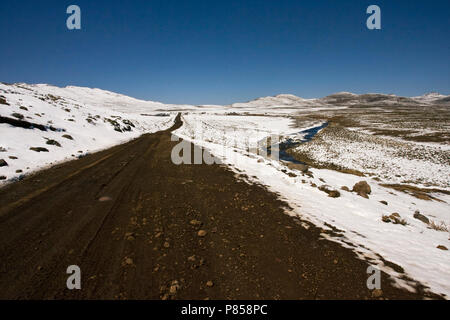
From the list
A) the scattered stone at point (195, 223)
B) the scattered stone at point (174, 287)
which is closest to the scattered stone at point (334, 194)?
the scattered stone at point (195, 223)

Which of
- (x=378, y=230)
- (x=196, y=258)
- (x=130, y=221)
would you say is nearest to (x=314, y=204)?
(x=378, y=230)

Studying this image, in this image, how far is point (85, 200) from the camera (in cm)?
626

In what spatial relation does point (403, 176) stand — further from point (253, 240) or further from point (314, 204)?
point (253, 240)

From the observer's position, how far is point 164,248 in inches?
164

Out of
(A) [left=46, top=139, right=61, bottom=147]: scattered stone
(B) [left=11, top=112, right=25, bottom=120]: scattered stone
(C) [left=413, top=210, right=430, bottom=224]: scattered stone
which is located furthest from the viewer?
(B) [left=11, top=112, right=25, bottom=120]: scattered stone

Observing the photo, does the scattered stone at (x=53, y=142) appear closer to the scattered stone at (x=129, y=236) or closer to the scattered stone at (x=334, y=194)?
the scattered stone at (x=129, y=236)

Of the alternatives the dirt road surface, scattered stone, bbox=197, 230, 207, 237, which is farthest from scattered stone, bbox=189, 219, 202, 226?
scattered stone, bbox=197, 230, 207, 237

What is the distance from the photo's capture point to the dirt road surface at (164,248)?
3230mm

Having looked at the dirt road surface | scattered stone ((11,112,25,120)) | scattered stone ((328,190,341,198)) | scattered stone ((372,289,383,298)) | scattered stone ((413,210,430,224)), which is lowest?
scattered stone ((413,210,430,224))

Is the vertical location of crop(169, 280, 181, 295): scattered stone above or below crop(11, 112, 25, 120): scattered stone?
below

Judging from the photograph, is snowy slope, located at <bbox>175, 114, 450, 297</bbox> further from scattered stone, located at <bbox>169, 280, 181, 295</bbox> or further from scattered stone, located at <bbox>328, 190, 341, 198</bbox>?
scattered stone, located at <bbox>169, 280, 181, 295</bbox>

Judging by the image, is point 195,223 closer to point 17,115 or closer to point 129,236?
point 129,236

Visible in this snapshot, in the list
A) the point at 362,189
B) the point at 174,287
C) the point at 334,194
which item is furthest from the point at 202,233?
the point at 362,189

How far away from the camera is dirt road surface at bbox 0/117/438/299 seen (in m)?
3.23
